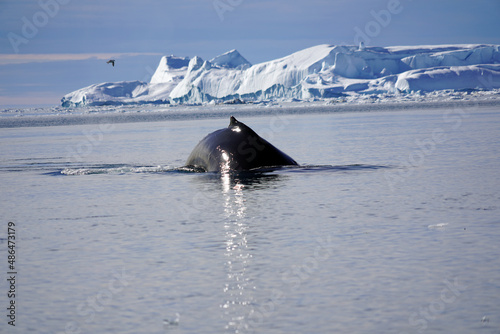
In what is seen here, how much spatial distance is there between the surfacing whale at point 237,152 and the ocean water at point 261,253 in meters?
0.77

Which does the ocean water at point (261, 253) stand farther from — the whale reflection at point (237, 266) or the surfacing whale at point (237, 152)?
the surfacing whale at point (237, 152)

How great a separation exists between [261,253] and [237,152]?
10.7 m

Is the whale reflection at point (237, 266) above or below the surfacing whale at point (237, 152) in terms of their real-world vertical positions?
below

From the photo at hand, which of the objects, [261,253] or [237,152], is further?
[237,152]

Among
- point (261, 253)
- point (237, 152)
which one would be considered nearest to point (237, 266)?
point (261, 253)

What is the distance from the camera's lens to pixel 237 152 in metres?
20.4

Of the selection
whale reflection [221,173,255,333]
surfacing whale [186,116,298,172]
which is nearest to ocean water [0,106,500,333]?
whale reflection [221,173,255,333]

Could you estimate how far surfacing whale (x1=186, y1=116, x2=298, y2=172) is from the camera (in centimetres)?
2023

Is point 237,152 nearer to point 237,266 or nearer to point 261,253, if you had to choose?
point 261,253

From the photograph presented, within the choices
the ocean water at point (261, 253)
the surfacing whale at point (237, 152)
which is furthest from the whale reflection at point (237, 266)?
the surfacing whale at point (237, 152)

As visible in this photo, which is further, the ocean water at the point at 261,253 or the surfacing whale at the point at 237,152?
the surfacing whale at the point at 237,152

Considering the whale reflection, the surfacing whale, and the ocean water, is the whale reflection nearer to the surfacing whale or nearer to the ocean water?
the ocean water

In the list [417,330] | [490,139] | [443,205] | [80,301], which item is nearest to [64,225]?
[80,301]

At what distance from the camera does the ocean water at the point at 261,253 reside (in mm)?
7062
